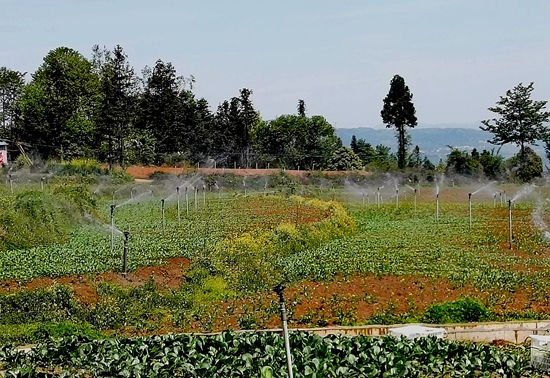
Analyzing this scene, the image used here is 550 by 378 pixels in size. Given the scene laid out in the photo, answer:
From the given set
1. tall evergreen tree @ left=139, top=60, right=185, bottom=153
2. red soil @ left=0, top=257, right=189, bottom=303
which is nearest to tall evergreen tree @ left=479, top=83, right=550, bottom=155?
tall evergreen tree @ left=139, top=60, right=185, bottom=153

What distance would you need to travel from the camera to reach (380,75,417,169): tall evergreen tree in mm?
53594

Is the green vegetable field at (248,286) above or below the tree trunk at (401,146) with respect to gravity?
below

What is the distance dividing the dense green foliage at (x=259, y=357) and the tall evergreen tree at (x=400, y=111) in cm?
4467

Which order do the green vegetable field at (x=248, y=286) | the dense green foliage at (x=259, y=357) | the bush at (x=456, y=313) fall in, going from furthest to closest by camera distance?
1. the bush at (x=456, y=313)
2. the green vegetable field at (x=248, y=286)
3. the dense green foliage at (x=259, y=357)

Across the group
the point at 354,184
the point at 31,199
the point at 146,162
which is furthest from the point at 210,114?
the point at 31,199

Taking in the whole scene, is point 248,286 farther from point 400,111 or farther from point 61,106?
point 400,111

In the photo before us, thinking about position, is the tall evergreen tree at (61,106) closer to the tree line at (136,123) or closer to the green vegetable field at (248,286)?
the tree line at (136,123)

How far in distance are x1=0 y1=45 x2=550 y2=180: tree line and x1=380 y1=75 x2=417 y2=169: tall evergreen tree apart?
68mm

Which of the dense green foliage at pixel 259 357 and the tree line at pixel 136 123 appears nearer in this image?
the dense green foliage at pixel 259 357

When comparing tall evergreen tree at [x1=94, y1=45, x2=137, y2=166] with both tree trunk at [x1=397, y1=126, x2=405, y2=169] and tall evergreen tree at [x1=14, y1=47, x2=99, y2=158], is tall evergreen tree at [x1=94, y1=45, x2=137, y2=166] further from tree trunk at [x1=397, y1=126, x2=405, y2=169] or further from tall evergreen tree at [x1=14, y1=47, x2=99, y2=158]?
tree trunk at [x1=397, y1=126, x2=405, y2=169]

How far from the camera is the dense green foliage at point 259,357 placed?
8227mm

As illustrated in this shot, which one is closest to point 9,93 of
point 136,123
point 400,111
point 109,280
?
point 136,123

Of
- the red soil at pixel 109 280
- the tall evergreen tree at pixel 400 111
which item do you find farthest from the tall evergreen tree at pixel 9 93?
the red soil at pixel 109 280

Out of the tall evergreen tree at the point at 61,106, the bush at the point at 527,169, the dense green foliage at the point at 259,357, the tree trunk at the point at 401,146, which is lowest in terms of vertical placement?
the dense green foliage at the point at 259,357
